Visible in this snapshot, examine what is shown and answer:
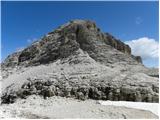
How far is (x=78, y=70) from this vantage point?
3319 centimetres

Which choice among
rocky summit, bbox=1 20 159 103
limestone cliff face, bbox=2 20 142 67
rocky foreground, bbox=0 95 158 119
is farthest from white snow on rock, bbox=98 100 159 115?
limestone cliff face, bbox=2 20 142 67

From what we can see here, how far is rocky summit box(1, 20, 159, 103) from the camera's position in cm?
2875

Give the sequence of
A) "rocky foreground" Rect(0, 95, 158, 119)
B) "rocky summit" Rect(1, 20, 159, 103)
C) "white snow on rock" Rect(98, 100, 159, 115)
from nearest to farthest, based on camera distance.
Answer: "rocky foreground" Rect(0, 95, 158, 119) → "white snow on rock" Rect(98, 100, 159, 115) → "rocky summit" Rect(1, 20, 159, 103)

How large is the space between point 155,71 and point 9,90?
1502 cm

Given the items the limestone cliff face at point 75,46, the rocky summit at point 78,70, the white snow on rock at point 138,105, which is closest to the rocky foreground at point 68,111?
the white snow on rock at point 138,105

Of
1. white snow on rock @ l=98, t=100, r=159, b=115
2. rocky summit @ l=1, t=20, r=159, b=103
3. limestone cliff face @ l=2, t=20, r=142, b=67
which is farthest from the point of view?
limestone cliff face @ l=2, t=20, r=142, b=67

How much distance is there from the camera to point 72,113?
22.5m

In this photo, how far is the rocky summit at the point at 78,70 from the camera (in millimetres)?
28750

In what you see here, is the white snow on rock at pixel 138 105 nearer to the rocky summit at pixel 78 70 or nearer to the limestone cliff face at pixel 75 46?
the rocky summit at pixel 78 70

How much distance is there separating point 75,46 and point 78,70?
25.0ft

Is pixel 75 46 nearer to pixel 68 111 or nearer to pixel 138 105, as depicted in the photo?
pixel 138 105

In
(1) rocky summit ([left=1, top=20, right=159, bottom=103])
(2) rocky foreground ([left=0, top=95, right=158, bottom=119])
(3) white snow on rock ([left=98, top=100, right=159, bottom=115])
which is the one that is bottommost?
(2) rocky foreground ([left=0, top=95, right=158, bottom=119])

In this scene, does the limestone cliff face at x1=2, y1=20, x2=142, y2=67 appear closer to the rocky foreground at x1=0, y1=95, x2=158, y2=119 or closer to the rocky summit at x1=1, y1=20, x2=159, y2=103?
the rocky summit at x1=1, y1=20, x2=159, y2=103

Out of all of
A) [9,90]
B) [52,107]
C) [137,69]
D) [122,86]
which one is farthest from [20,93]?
[137,69]
